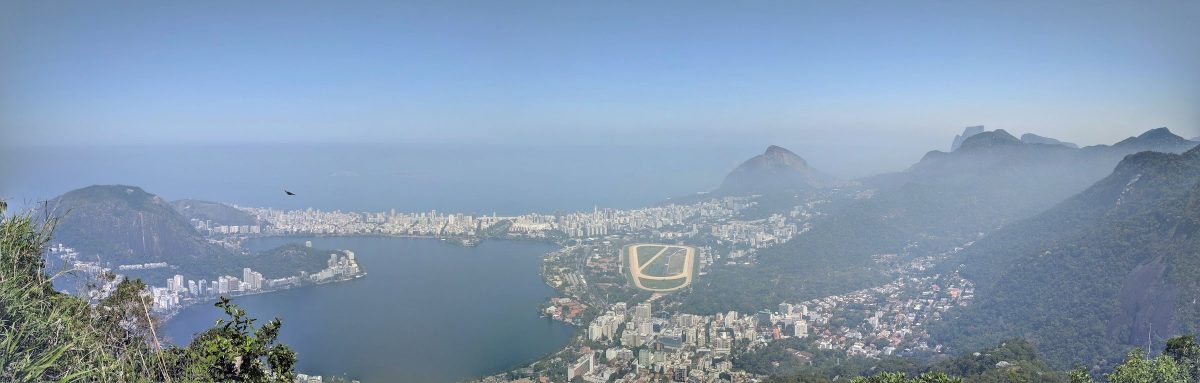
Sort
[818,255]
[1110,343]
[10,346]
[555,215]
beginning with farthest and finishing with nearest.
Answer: [555,215] < [818,255] < [1110,343] < [10,346]

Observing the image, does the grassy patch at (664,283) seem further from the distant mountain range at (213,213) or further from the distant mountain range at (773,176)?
the distant mountain range at (213,213)

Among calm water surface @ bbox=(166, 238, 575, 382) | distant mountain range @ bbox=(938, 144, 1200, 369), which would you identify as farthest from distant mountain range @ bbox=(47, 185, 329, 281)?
distant mountain range @ bbox=(938, 144, 1200, 369)

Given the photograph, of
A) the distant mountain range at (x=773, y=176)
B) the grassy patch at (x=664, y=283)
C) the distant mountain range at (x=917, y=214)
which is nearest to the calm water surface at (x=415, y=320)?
the grassy patch at (x=664, y=283)

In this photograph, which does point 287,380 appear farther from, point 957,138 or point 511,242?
point 957,138

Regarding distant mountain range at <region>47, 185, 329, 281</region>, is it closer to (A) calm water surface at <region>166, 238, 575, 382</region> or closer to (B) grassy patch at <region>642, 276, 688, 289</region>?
(A) calm water surface at <region>166, 238, 575, 382</region>

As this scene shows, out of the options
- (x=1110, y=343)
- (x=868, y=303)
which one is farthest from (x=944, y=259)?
(x=1110, y=343)

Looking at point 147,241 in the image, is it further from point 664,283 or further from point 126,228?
point 664,283
